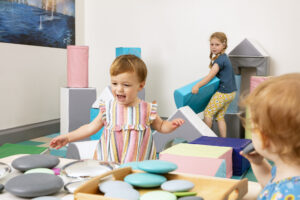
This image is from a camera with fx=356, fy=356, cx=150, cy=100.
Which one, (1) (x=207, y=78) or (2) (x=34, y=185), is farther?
(1) (x=207, y=78)

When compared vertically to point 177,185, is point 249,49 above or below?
above

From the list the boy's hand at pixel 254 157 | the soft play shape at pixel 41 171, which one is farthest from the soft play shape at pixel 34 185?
the boy's hand at pixel 254 157

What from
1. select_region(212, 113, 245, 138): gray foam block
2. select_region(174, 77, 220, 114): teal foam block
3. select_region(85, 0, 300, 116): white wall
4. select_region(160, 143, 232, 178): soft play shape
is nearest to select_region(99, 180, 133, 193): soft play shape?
select_region(160, 143, 232, 178): soft play shape

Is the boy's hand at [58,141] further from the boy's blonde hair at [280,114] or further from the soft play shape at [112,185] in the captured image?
the boy's blonde hair at [280,114]

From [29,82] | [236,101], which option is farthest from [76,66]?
[236,101]

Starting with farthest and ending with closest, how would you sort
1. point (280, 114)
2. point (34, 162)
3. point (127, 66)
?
1. point (127, 66)
2. point (34, 162)
3. point (280, 114)

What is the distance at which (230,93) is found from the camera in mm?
2588

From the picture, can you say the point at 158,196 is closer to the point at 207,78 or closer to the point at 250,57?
the point at 207,78

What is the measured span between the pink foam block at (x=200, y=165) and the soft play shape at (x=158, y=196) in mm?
580

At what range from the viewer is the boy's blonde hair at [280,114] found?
0.53 m

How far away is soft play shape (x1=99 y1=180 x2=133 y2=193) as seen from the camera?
23.2 inches

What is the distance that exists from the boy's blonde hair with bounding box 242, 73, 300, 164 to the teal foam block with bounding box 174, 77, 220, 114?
6.01 ft

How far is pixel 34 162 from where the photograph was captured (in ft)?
2.53

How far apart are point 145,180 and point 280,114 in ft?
0.82
